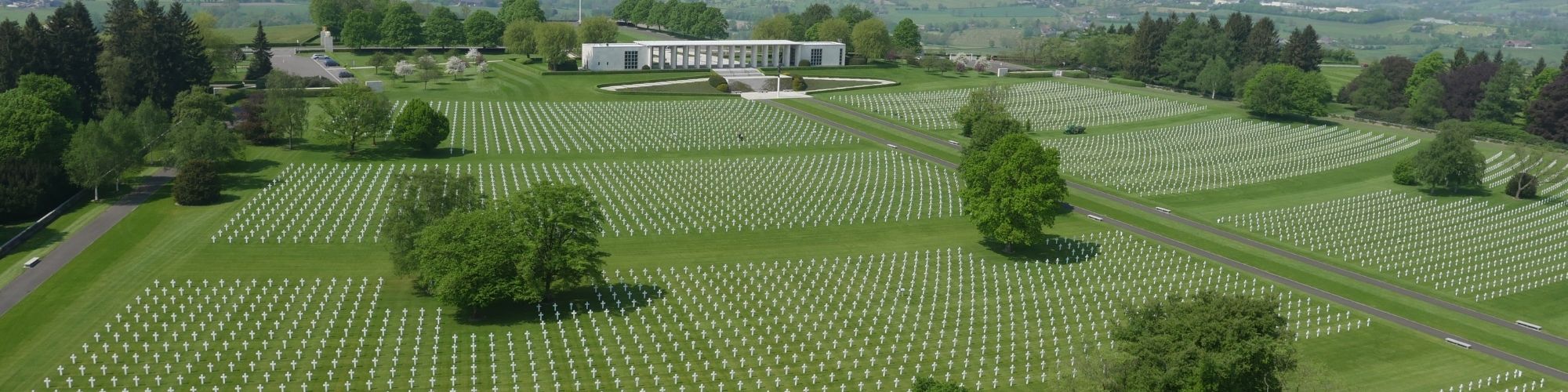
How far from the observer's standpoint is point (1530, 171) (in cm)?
10819

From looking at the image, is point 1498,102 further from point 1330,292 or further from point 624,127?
point 624,127

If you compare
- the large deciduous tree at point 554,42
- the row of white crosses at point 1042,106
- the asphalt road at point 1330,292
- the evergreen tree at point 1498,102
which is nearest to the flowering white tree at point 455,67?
the large deciduous tree at point 554,42

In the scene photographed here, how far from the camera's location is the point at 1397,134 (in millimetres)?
138250

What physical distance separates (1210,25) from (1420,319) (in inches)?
4865

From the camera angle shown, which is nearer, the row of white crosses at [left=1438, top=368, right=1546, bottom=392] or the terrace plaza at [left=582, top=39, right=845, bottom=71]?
the row of white crosses at [left=1438, top=368, right=1546, bottom=392]

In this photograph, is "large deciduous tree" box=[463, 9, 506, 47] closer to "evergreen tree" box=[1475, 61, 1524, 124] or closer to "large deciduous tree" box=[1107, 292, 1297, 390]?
"evergreen tree" box=[1475, 61, 1524, 124]

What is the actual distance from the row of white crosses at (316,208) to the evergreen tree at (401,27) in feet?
280

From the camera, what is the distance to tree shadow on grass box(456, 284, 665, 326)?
6119cm

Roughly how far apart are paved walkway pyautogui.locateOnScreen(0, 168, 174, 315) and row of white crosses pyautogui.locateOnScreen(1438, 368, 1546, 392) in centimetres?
7219

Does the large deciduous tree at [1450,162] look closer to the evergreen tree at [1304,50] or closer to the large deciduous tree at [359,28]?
the evergreen tree at [1304,50]

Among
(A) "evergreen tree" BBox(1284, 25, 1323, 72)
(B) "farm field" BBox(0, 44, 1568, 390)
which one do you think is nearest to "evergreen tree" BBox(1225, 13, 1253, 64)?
(A) "evergreen tree" BBox(1284, 25, 1323, 72)

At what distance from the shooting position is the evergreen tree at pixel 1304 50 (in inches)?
6860

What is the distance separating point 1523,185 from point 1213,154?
27353 mm

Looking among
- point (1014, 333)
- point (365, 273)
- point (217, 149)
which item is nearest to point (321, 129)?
point (217, 149)
